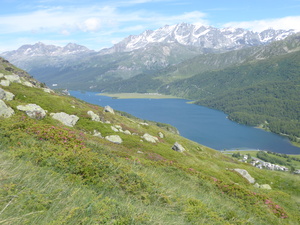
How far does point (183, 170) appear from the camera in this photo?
1126 inches

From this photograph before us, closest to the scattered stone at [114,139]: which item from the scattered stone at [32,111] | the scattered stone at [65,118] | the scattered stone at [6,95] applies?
the scattered stone at [65,118]

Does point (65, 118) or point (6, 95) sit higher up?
point (6, 95)

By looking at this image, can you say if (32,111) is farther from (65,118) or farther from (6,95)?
(6,95)

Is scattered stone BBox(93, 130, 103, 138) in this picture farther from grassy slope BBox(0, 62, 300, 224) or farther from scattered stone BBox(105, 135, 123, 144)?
grassy slope BBox(0, 62, 300, 224)

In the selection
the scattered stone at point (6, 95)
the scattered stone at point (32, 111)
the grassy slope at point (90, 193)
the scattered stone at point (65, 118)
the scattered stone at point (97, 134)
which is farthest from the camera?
the scattered stone at point (6, 95)

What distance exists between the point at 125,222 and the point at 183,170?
21.5 meters

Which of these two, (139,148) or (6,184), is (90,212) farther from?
(139,148)

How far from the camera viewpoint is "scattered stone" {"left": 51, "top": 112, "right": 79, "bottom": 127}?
45.5 meters

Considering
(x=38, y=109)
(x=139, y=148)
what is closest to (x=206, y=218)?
(x=139, y=148)

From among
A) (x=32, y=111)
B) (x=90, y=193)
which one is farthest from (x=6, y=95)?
(x=90, y=193)

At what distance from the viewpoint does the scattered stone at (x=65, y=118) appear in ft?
149

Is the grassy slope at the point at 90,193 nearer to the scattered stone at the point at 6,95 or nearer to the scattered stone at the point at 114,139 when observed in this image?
the scattered stone at the point at 114,139

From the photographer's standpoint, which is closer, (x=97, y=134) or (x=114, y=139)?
(x=114, y=139)

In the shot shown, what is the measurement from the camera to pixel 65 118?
46.8 meters
